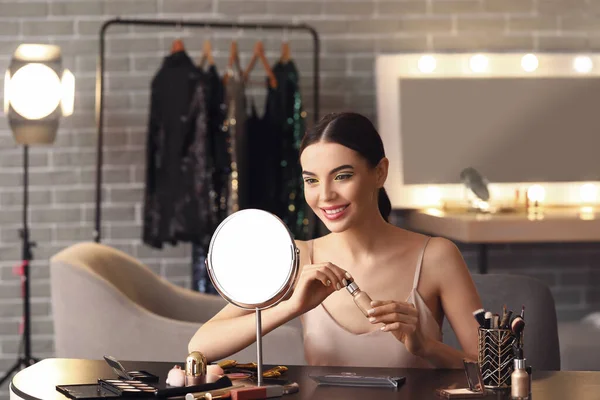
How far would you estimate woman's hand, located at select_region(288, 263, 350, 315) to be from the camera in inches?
54.1

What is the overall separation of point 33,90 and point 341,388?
2620 mm

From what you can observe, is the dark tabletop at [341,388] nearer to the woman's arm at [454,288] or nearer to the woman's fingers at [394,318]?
the woman's fingers at [394,318]

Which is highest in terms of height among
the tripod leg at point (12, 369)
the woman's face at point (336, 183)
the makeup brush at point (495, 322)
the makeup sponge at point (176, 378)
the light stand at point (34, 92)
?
the light stand at point (34, 92)

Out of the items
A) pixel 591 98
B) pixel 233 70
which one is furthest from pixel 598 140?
pixel 233 70

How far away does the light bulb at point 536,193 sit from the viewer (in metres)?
4.33

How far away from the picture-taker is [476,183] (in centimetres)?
410

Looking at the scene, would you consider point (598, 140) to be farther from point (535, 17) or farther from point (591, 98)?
point (535, 17)

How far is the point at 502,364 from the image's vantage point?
135cm

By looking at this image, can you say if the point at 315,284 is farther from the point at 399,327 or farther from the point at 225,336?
the point at 225,336

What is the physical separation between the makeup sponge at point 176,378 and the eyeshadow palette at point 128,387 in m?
0.03

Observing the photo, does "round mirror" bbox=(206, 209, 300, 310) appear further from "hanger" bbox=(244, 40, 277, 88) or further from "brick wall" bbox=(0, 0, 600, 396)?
"brick wall" bbox=(0, 0, 600, 396)

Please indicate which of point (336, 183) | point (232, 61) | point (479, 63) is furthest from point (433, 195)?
point (336, 183)

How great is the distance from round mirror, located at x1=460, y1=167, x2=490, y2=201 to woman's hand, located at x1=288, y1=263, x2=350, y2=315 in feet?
8.94

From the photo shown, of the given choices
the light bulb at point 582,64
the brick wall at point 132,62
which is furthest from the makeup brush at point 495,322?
the light bulb at point 582,64
